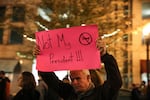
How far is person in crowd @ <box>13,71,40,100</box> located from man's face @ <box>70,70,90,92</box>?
1.69m

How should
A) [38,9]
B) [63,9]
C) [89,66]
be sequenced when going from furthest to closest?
1. [38,9]
2. [63,9]
3. [89,66]

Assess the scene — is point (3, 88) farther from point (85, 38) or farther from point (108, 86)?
point (108, 86)

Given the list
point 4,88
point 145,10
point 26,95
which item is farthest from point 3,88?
point 145,10

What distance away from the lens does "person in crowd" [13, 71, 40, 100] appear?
5.32 m

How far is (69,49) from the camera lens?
416cm

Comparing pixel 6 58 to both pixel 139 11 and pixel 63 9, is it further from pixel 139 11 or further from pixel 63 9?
pixel 63 9

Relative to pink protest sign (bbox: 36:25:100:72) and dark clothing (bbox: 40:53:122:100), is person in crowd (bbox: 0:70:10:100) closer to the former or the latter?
pink protest sign (bbox: 36:25:100:72)

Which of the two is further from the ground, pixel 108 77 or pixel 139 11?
pixel 139 11

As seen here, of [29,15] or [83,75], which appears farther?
[29,15]

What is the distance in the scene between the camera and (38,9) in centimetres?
1600

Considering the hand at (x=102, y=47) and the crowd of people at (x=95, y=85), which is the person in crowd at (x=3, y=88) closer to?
the crowd of people at (x=95, y=85)

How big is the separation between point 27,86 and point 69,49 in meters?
1.47

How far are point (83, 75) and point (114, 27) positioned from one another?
10290 mm

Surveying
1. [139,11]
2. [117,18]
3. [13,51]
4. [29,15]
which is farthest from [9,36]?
[117,18]
